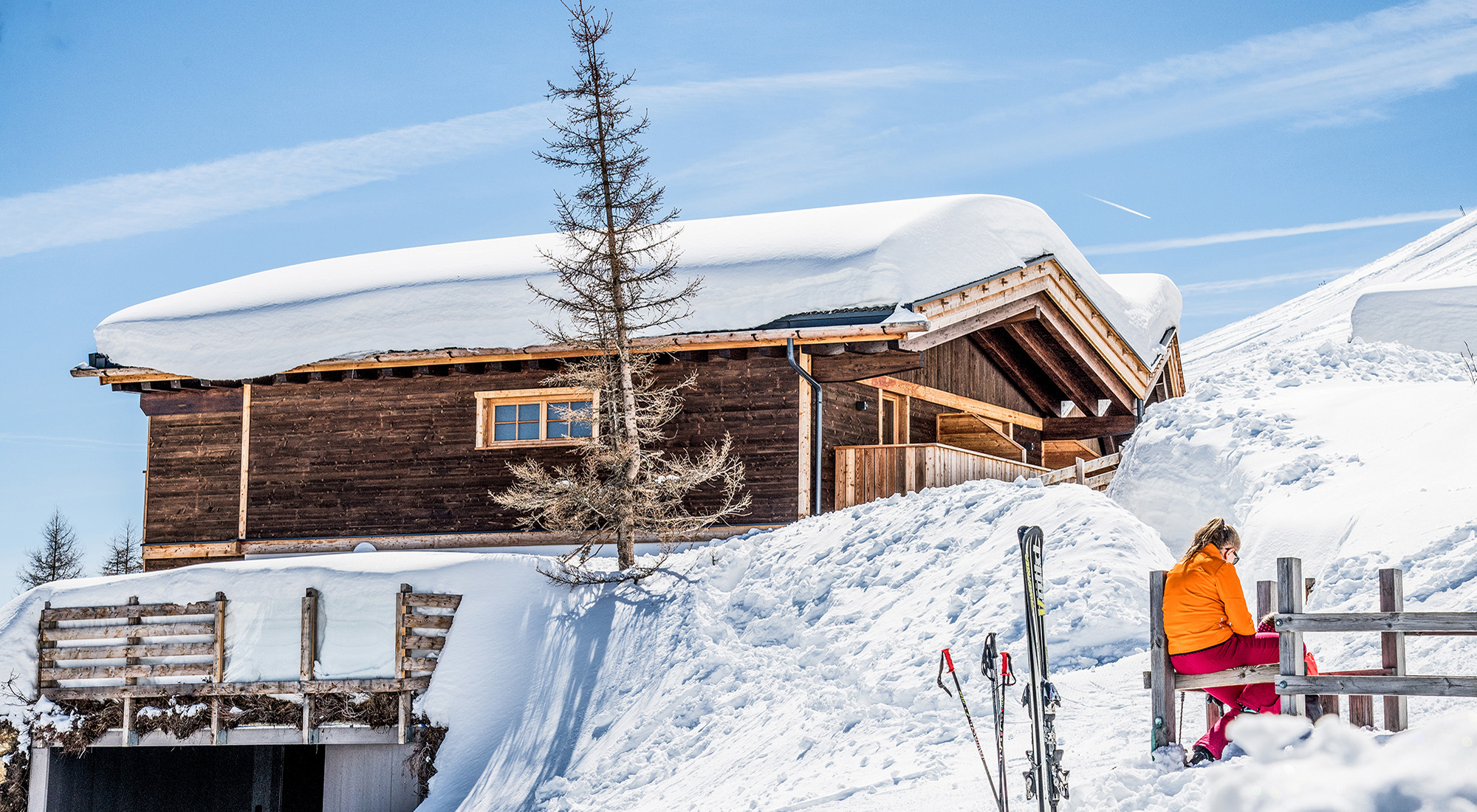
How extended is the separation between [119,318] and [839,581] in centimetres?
1220

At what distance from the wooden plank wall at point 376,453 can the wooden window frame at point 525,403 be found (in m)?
0.10

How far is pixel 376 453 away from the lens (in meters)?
16.7

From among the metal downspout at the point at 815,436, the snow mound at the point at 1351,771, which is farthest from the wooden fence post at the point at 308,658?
the snow mound at the point at 1351,771

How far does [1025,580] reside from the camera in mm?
6438

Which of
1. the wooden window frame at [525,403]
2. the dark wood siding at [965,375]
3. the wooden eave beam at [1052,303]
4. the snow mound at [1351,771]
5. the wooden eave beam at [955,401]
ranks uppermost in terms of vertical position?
the wooden eave beam at [1052,303]

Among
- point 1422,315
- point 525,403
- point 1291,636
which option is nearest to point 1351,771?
point 1291,636

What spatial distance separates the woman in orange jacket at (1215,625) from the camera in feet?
20.9

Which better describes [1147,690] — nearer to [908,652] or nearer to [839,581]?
[908,652]

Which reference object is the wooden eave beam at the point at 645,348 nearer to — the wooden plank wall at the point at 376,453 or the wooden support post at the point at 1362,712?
the wooden plank wall at the point at 376,453

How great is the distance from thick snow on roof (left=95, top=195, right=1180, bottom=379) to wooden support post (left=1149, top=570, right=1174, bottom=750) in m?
8.43

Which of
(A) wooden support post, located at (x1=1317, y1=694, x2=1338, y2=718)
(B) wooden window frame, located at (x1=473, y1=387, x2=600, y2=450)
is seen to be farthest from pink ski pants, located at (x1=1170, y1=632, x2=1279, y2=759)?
(B) wooden window frame, located at (x1=473, y1=387, x2=600, y2=450)

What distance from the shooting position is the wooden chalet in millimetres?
15242

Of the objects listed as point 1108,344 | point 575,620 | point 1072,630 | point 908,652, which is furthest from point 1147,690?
point 1108,344

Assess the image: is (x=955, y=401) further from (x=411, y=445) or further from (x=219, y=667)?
(x=219, y=667)
